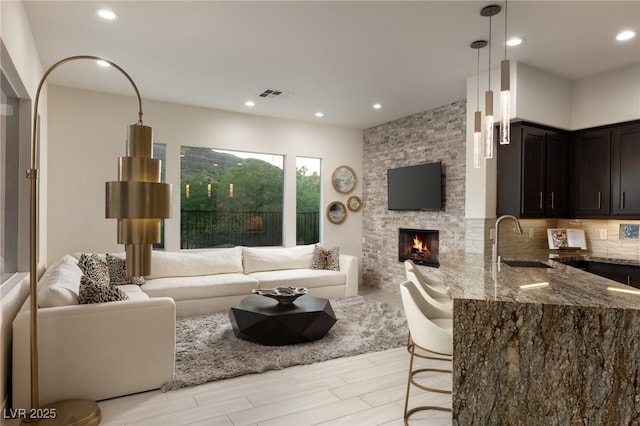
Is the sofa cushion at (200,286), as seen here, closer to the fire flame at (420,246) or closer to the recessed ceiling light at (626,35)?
the fire flame at (420,246)

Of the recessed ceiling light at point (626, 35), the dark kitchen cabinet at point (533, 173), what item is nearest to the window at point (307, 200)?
the dark kitchen cabinet at point (533, 173)

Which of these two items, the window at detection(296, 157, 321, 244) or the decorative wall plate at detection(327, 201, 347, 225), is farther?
the decorative wall plate at detection(327, 201, 347, 225)

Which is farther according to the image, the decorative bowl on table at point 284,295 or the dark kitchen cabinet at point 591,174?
the dark kitchen cabinet at point 591,174

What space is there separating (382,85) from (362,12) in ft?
5.77

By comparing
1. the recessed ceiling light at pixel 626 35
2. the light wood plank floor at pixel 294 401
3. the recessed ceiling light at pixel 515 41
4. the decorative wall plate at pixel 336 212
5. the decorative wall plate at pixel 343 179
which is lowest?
the light wood plank floor at pixel 294 401

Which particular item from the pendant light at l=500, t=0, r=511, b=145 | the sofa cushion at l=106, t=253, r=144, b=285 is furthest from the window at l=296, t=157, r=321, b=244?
the pendant light at l=500, t=0, r=511, b=145

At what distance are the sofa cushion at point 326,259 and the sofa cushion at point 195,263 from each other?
121 centimetres

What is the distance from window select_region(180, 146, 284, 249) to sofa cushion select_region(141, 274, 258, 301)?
930 mm

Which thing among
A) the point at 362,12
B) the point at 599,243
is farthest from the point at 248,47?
the point at 599,243

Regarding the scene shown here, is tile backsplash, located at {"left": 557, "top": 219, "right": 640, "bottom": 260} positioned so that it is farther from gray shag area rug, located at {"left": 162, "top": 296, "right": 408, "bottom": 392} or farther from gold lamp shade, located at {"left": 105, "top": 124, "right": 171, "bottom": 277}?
gold lamp shade, located at {"left": 105, "top": 124, "right": 171, "bottom": 277}

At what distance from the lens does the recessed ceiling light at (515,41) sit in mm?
3409

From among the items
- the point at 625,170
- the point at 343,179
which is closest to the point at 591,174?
the point at 625,170

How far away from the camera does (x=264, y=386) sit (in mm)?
2920

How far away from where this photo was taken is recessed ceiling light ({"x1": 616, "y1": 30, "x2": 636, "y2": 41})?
3.29 metres
